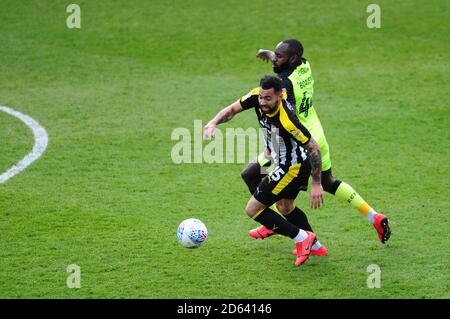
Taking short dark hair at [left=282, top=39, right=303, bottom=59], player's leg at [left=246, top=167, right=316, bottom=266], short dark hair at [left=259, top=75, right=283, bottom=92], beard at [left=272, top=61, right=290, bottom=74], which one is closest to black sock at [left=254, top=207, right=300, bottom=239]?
player's leg at [left=246, top=167, right=316, bottom=266]

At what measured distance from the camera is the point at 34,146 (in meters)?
12.5

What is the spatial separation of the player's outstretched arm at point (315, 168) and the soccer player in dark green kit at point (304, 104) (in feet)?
2.86

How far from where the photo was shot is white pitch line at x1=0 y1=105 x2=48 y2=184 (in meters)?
11.5

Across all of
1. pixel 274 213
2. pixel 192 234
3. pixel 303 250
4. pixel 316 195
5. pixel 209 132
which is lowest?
pixel 303 250

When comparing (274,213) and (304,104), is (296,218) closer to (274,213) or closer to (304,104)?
(274,213)

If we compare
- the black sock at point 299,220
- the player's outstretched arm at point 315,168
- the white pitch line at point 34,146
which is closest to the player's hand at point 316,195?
the player's outstretched arm at point 315,168

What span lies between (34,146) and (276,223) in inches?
205

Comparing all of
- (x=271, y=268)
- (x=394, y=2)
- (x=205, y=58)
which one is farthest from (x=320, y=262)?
(x=394, y=2)

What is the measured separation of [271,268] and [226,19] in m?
9.92

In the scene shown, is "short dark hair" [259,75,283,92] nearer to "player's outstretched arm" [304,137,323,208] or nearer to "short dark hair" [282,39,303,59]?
"player's outstretched arm" [304,137,323,208]

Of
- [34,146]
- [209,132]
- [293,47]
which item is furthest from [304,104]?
[34,146]

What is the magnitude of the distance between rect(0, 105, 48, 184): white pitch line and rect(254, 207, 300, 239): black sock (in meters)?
4.32

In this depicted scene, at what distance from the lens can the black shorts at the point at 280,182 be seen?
8695mm

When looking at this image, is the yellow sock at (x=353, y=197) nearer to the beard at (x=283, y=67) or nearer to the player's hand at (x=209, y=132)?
the beard at (x=283, y=67)
